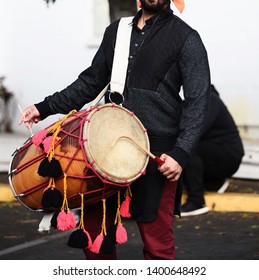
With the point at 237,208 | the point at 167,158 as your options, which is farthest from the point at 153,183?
the point at 237,208

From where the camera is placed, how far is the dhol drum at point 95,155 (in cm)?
465

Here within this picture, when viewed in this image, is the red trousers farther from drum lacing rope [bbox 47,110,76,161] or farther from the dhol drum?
drum lacing rope [bbox 47,110,76,161]

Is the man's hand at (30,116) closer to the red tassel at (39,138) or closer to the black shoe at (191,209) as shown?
the red tassel at (39,138)

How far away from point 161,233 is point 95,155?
1.85 ft

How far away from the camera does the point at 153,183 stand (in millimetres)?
4852

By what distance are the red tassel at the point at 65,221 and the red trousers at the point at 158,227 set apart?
0.23 meters

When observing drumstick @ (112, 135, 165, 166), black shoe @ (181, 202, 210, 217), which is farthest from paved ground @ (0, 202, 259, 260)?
drumstick @ (112, 135, 165, 166)

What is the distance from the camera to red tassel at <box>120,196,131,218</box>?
4840 mm

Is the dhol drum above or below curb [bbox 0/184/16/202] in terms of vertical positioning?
above

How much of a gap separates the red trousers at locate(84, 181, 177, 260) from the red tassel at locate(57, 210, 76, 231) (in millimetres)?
233

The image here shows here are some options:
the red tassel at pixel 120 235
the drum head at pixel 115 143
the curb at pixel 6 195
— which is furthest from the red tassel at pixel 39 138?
the curb at pixel 6 195

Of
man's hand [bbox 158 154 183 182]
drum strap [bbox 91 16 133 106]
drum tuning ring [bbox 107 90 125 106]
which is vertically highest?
drum strap [bbox 91 16 133 106]

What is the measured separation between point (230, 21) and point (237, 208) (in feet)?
6.93

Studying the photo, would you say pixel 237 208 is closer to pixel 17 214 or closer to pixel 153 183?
pixel 17 214
